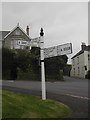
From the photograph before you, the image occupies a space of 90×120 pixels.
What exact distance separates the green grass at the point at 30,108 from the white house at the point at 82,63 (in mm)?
54261

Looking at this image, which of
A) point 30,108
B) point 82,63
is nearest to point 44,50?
point 30,108

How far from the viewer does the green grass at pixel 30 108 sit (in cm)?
852

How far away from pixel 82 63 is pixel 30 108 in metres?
59.1

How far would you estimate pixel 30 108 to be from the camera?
365 inches

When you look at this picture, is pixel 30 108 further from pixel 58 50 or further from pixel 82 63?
pixel 82 63

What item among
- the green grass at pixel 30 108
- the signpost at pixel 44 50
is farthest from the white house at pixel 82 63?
the green grass at pixel 30 108

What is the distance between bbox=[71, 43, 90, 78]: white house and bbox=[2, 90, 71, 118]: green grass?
54.3 m

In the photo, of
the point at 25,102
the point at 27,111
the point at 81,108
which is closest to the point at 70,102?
the point at 81,108

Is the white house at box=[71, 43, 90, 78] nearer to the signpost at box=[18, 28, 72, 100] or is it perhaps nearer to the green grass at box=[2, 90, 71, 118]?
the signpost at box=[18, 28, 72, 100]

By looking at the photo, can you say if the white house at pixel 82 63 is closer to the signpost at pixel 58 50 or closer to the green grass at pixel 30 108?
the signpost at pixel 58 50

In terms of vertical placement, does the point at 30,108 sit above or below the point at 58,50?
below

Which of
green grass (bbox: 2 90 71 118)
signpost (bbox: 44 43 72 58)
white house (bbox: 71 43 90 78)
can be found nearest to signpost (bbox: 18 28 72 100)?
signpost (bbox: 44 43 72 58)

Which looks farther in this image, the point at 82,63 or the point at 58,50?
the point at 82,63

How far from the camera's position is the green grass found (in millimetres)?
8518
